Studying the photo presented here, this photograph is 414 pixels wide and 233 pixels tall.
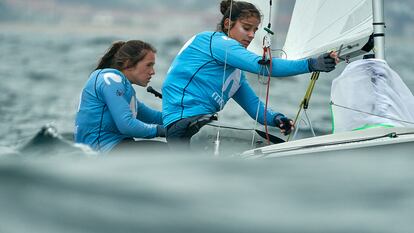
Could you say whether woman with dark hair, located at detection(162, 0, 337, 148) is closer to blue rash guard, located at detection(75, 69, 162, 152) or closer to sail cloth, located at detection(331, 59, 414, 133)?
blue rash guard, located at detection(75, 69, 162, 152)

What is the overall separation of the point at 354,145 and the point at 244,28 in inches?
29.3

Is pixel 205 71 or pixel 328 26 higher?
pixel 328 26

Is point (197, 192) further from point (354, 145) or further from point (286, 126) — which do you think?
point (286, 126)

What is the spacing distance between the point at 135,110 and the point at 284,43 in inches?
30.2

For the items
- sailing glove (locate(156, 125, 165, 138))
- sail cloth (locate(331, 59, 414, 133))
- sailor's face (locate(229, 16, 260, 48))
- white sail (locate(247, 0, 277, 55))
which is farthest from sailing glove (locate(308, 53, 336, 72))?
white sail (locate(247, 0, 277, 55))

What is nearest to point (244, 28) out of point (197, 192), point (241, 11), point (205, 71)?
point (241, 11)

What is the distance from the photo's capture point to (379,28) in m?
3.20

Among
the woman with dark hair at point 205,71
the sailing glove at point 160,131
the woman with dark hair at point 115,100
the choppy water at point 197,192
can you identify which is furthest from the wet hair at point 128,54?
the choppy water at point 197,192

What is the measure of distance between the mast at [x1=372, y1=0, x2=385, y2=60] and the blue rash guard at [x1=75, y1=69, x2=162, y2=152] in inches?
31.1

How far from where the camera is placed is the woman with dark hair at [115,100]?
295 centimetres

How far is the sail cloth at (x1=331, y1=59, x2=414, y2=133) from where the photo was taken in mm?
2838

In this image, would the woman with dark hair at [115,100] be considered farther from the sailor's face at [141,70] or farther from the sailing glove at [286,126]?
the sailing glove at [286,126]

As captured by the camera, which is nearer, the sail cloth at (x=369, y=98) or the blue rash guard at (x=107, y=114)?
the sail cloth at (x=369, y=98)

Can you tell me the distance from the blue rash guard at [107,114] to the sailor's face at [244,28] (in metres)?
0.38
